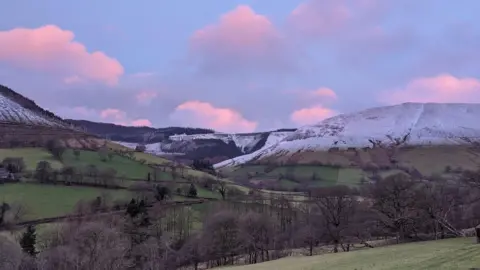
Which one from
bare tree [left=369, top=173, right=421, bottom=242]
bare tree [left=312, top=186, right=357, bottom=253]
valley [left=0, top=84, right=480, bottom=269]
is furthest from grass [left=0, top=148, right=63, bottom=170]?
bare tree [left=369, top=173, right=421, bottom=242]

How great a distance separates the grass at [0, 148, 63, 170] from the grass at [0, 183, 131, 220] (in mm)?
23985

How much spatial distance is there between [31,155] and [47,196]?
51.7 metres

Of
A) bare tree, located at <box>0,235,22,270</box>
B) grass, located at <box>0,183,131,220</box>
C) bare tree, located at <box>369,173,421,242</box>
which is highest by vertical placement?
bare tree, located at <box>369,173,421,242</box>

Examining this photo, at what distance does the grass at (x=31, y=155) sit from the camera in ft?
546

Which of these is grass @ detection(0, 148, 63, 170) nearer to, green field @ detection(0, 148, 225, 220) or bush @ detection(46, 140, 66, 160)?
green field @ detection(0, 148, 225, 220)

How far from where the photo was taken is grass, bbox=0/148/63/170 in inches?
6550

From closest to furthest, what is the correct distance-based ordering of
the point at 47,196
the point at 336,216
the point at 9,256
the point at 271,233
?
1. the point at 9,256
2. the point at 336,216
3. the point at 271,233
4. the point at 47,196

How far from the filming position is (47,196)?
134 m

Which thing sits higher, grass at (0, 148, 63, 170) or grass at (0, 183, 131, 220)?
grass at (0, 148, 63, 170)

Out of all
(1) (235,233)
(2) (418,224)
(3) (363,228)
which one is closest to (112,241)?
(1) (235,233)

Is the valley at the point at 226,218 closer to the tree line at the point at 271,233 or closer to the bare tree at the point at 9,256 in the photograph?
the tree line at the point at 271,233

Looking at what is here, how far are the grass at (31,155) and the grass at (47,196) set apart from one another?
23985 millimetres

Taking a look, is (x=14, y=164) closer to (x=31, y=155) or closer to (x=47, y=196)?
(x=31, y=155)

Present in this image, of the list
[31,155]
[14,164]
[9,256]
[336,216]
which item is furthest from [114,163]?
[9,256]
